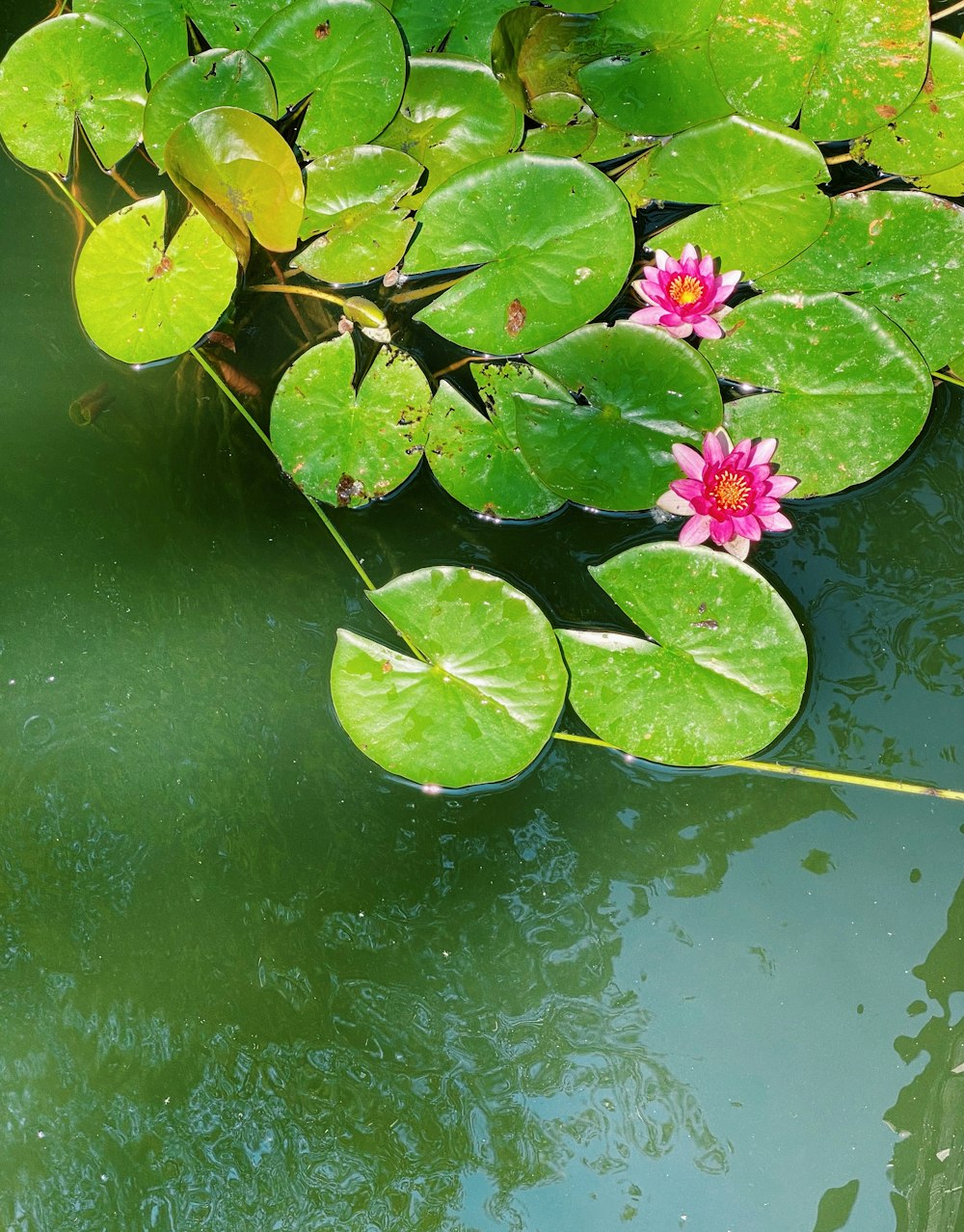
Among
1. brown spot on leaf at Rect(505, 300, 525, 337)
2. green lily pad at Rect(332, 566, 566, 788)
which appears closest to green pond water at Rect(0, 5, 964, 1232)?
green lily pad at Rect(332, 566, 566, 788)

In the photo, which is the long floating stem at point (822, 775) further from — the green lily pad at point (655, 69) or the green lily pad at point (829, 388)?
the green lily pad at point (655, 69)

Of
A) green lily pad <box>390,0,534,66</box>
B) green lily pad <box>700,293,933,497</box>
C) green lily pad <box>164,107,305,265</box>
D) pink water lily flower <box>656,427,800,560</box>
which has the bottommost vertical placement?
pink water lily flower <box>656,427,800,560</box>

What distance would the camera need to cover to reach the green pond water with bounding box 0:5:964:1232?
1.46 meters

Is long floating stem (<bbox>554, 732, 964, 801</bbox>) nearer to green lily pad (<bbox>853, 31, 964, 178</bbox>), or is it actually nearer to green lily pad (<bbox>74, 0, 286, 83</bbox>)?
green lily pad (<bbox>853, 31, 964, 178</bbox>)

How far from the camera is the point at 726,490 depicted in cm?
143

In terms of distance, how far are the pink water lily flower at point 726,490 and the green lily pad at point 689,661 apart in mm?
55

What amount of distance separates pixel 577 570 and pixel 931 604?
61 cm

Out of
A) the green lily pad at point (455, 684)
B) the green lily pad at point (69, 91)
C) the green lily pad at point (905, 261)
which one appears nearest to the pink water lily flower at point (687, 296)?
the green lily pad at point (905, 261)

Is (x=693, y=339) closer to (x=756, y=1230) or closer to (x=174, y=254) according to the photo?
(x=174, y=254)

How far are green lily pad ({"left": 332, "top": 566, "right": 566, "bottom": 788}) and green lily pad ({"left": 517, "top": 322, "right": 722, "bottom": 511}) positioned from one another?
0.23 meters

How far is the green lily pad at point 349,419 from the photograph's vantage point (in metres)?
1.56

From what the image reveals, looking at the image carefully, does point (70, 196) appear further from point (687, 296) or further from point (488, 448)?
point (687, 296)

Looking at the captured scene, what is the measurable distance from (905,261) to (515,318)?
2.12 feet

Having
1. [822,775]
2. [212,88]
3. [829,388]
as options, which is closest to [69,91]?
[212,88]
